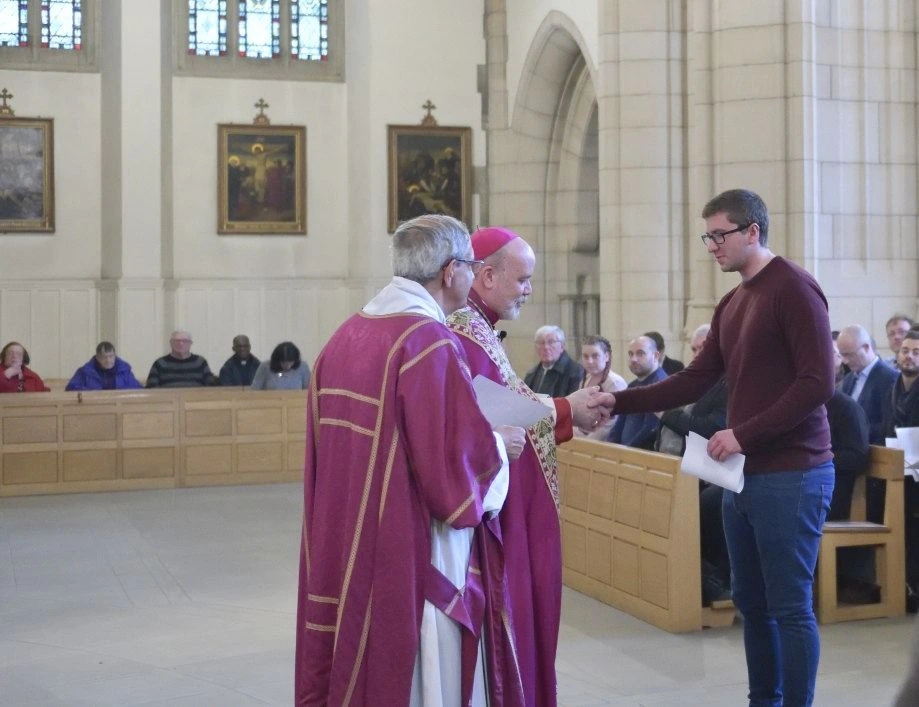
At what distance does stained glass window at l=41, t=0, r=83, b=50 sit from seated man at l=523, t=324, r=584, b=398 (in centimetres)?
960

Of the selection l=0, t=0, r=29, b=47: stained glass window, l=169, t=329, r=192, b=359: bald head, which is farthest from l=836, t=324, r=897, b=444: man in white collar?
l=0, t=0, r=29, b=47: stained glass window

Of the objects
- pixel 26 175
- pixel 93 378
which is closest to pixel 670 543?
pixel 93 378

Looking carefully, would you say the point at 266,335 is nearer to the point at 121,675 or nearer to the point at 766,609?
the point at 121,675

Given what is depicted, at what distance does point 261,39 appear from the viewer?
16797 millimetres

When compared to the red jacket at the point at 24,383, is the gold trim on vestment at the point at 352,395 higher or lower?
higher

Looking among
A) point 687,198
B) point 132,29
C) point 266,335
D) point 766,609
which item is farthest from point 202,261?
point 766,609

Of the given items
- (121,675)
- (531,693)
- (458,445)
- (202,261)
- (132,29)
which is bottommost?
(121,675)

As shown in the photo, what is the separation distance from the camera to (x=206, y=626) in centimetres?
632

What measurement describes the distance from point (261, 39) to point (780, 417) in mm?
14113

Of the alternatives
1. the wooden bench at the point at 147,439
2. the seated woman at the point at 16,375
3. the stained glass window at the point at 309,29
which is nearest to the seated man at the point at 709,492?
the wooden bench at the point at 147,439

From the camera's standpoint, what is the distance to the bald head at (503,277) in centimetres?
352

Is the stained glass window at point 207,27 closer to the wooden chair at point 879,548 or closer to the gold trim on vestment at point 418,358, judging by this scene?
the wooden chair at point 879,548

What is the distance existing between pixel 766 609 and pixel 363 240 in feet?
41.9

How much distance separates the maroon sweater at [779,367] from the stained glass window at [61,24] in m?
13.9
